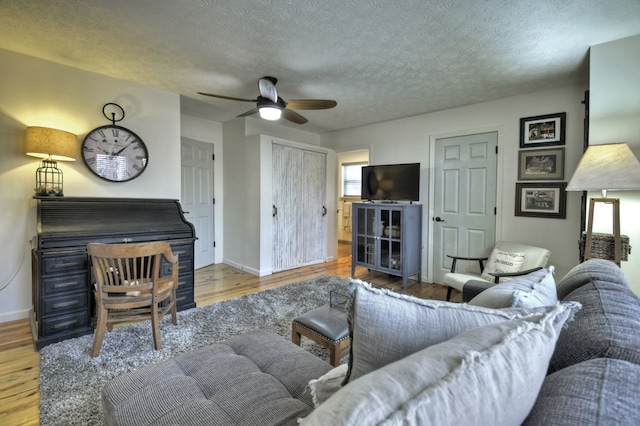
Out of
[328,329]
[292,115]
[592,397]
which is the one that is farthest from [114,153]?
A: [592,397]

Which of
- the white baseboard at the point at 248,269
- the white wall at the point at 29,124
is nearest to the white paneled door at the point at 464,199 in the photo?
the white baseboard at the point at 248,269

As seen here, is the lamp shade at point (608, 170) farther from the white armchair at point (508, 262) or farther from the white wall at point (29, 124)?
the white wall at point (29, 124)

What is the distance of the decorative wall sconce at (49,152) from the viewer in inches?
96.8

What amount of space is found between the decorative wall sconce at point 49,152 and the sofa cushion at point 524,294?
11.1ft

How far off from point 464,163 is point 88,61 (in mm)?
4355

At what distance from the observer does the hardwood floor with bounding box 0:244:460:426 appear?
1660mm

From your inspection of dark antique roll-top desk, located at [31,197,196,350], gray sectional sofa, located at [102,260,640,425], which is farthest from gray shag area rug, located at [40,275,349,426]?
gray sectional sofa, located at [102,260,640,425]

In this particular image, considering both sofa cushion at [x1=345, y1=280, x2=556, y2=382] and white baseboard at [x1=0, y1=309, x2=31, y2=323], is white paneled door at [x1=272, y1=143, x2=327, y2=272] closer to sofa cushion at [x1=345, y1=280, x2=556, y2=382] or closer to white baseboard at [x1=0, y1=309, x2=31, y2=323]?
white baseboard at [x1=0, y1=309, x2=31, y2=323]

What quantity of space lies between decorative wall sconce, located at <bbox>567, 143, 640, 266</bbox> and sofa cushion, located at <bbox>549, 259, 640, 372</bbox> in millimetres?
1204

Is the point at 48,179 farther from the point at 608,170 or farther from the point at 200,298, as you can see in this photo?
the point at 608,170

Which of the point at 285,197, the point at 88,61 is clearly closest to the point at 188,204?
the point at 285,197

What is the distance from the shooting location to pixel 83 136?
294 cm

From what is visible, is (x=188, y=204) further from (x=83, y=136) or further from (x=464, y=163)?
(x=464, y=163)

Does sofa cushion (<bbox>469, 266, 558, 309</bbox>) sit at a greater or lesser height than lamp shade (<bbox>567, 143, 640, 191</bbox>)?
lesser
